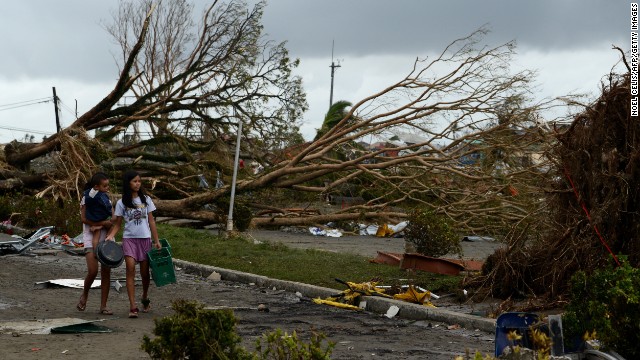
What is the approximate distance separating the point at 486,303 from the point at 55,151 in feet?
49.0

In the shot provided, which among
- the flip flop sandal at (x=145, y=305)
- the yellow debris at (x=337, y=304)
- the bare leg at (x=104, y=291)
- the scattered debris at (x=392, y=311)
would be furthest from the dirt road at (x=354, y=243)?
the bare leg at (x=104, y=291)

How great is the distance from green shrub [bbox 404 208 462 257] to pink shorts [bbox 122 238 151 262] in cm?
581

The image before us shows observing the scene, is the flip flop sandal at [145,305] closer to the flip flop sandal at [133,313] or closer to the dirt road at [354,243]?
the flip flop sandal at [133,313]

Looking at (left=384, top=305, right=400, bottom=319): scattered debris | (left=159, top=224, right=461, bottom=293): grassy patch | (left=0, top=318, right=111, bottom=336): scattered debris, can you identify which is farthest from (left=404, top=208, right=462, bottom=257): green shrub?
(left=0, top=318, right=111, bottom=336): scattered debris

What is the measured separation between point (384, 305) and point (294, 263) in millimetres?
4189

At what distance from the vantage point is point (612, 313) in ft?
19.6

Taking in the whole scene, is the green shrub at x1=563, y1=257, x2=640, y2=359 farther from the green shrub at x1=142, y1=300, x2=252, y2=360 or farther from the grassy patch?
the grassy patch

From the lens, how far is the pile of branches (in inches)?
395

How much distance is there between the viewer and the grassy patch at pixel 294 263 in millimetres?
13008

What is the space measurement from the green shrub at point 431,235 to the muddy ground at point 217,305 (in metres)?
3.06

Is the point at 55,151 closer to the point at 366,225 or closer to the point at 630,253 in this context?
the point at 366,225

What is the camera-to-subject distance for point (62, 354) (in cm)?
758

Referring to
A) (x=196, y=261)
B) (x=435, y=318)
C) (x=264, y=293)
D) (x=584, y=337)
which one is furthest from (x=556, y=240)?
(x=196, y=261)

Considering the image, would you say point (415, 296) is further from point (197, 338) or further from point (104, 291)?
point (197, 338)
